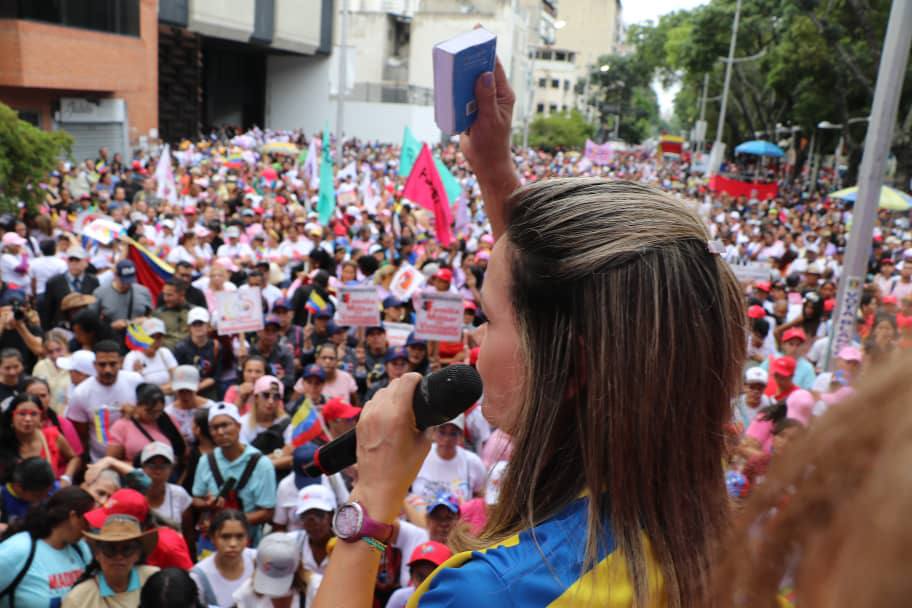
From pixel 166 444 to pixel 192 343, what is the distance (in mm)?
2211

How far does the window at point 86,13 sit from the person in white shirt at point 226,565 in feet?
86.6

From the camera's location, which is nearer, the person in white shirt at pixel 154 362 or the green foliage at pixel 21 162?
the person in white shirt at pixel 154 362

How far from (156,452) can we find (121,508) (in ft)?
2.53

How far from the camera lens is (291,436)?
596 cm

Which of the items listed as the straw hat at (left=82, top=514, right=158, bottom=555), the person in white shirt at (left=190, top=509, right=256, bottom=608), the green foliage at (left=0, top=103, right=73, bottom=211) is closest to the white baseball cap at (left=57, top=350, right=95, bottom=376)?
the person in white shirt at (left=190, top=509, right=256, bottom=608)

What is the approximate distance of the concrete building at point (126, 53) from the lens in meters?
26.4

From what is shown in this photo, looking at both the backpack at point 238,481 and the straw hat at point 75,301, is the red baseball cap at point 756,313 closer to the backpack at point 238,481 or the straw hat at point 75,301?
the backpack at point 238,481

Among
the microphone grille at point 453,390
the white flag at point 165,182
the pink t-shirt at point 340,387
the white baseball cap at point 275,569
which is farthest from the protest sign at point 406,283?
the white flag at point 165,182

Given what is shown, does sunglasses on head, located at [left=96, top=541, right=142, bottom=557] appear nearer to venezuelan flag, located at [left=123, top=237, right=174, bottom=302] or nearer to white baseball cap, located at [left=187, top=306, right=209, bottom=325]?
white baseball cap, located at [left=187, top=306, right=209, bottom=325]

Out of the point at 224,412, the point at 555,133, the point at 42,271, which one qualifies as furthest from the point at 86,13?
the point at 555,133

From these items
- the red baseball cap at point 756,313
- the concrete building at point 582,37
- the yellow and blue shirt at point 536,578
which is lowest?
the red baseball cap at point 756,313

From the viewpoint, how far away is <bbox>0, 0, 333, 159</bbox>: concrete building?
86.5ft

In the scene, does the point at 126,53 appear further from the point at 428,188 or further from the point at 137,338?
the point at 137,338

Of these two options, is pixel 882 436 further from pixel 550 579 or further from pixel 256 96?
pixel 256 96
